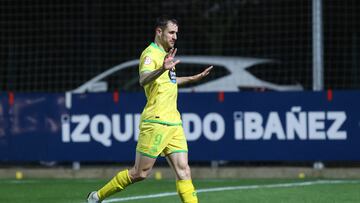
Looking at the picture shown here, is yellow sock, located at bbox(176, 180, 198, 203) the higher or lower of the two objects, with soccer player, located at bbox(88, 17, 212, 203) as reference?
lower

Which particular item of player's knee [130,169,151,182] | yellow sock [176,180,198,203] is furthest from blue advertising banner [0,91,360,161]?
yellow sock [176,180,198,203]

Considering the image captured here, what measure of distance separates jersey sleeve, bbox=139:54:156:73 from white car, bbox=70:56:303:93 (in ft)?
26.4

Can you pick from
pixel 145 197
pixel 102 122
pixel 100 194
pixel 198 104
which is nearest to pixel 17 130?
pixel 102 122

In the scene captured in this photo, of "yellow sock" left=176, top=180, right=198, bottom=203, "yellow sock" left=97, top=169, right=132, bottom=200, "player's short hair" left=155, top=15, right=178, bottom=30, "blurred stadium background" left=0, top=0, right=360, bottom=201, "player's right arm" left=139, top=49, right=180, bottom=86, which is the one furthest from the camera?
"blurred stadium background" left=0, top=0, right=360, bottom=201

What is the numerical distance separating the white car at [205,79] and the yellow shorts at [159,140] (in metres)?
7.77

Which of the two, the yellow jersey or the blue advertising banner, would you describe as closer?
the yellow jersey

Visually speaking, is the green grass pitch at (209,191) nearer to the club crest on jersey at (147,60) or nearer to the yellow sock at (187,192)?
the yellow sock at (187,192)

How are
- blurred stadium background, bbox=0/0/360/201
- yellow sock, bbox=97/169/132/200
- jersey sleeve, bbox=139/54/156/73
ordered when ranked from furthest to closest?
blurred stadium background, bbox=0/0/360/201 < yellow sock, bbox=97/169/132/200 < jersey sleeve, bbox=139/54/156/73

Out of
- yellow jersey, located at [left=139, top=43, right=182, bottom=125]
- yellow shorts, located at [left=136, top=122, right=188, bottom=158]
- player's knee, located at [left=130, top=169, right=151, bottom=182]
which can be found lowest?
player's knee, located at [left=130, top=169, right=151, bottom=182]

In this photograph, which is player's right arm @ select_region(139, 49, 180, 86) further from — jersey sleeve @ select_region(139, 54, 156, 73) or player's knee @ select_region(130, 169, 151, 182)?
player's knee @ select_region(130, 169, 151, 182)

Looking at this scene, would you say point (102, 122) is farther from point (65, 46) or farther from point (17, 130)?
point (65, 46)

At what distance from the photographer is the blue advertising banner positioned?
15.5 meters

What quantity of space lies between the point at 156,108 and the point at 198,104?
539cm

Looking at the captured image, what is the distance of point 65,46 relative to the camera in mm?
20203
